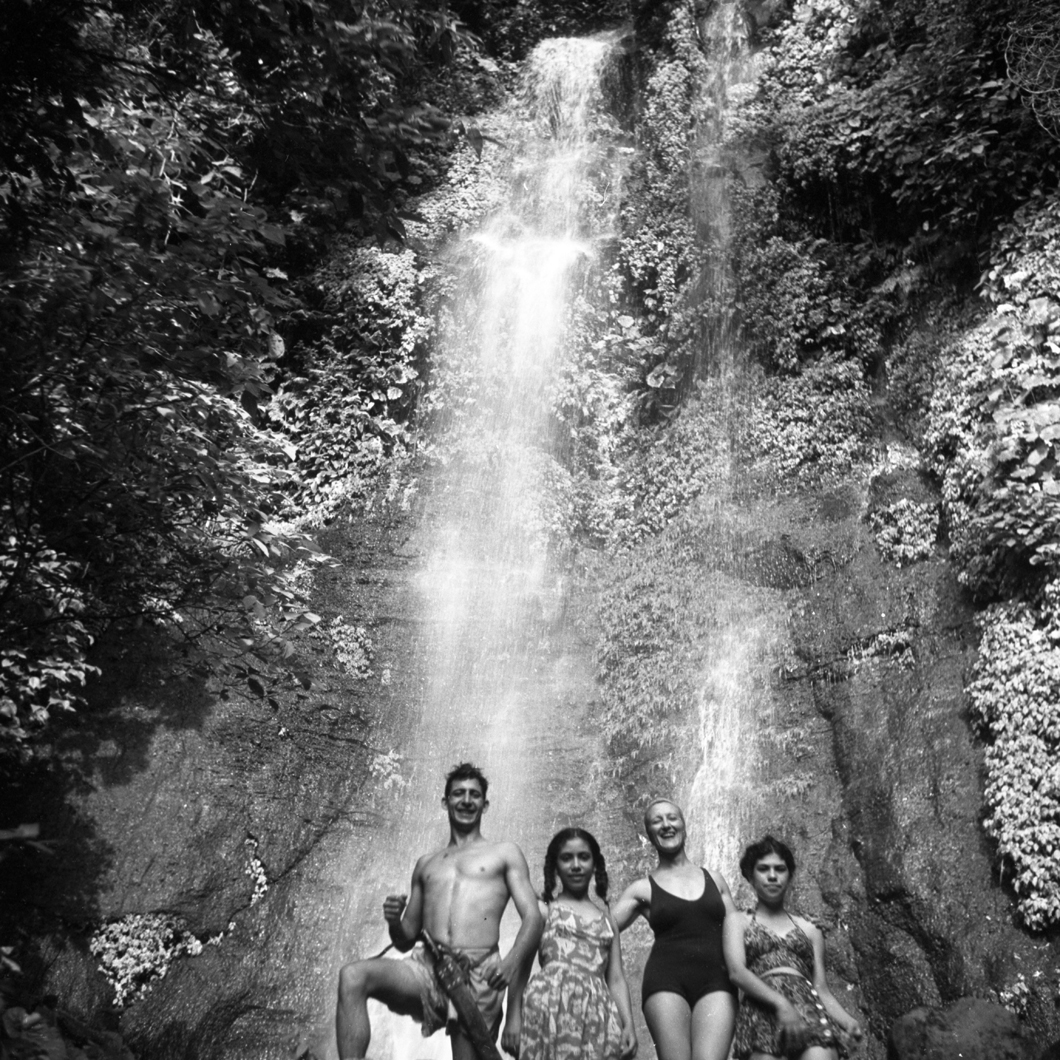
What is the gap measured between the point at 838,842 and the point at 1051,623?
83.6 inches

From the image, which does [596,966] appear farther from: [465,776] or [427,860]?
[465,776]

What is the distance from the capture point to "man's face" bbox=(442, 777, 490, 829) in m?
4.23

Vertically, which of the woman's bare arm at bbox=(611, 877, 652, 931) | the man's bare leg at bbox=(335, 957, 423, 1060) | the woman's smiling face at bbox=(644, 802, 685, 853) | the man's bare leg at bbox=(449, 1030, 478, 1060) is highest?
the woman's smiling face at bbox=(644, 802, 685, 853)

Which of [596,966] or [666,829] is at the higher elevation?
[666,829]

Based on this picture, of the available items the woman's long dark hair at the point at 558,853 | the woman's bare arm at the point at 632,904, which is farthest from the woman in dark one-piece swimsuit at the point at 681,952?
the woman's long dark hair at the point at 558,853

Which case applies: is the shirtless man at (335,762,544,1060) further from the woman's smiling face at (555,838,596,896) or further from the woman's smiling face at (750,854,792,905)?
the woman's smiling face at (750,854,792,905)

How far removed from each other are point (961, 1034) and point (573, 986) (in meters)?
2.63

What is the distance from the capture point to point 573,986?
12.4ft

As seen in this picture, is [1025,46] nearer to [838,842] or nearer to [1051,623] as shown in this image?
[1051,623]

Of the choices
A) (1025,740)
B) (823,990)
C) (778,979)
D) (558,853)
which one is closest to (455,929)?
(558,853)

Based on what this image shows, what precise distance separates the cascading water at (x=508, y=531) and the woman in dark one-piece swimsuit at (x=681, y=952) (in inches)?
116

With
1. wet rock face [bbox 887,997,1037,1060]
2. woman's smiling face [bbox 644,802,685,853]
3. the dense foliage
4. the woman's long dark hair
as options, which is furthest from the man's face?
wet rock face [bbox 887,997,1037,1060]

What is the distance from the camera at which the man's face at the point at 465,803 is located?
13.9ft

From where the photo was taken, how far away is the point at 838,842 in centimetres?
686
